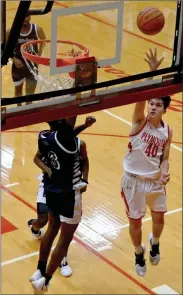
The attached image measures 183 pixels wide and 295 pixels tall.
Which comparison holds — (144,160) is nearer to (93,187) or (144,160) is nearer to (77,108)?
(77,108)

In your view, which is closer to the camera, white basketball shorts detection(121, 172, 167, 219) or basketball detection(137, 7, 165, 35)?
basketball detection(137, 7, 165, 35)

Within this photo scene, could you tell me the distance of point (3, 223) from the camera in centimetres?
841

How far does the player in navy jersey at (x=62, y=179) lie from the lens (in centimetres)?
559

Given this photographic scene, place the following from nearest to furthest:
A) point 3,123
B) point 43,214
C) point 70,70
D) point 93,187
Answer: point 3,123 < point 70,70 < point 43,214 < point 93,187

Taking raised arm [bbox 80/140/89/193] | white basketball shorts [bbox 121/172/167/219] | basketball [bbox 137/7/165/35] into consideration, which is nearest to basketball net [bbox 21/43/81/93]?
basketball [bbox 137/7/165/35]

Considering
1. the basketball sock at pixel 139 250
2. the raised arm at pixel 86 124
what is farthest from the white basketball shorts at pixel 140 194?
the raised arm at pixel 86 124

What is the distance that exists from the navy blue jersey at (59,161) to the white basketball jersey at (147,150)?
15.6 inches

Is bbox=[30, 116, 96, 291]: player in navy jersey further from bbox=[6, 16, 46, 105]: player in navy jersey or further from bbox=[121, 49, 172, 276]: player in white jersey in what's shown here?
bbox=[6, 16, 46, 105]: player in navy jersey

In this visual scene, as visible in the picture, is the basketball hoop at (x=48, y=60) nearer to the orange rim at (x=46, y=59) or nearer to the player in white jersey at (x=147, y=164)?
the orange rim at (x=46, y=59)

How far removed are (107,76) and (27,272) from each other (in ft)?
9.83

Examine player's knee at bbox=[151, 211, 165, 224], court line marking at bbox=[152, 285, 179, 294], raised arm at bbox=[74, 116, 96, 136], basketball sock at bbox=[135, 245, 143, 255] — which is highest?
raised arm at bbox=[74, 116, 96, 136]

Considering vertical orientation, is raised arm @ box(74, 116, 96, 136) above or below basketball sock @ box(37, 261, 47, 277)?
above

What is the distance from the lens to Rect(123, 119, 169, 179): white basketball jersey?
574cm

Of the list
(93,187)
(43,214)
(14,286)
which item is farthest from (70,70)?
(93,187)
